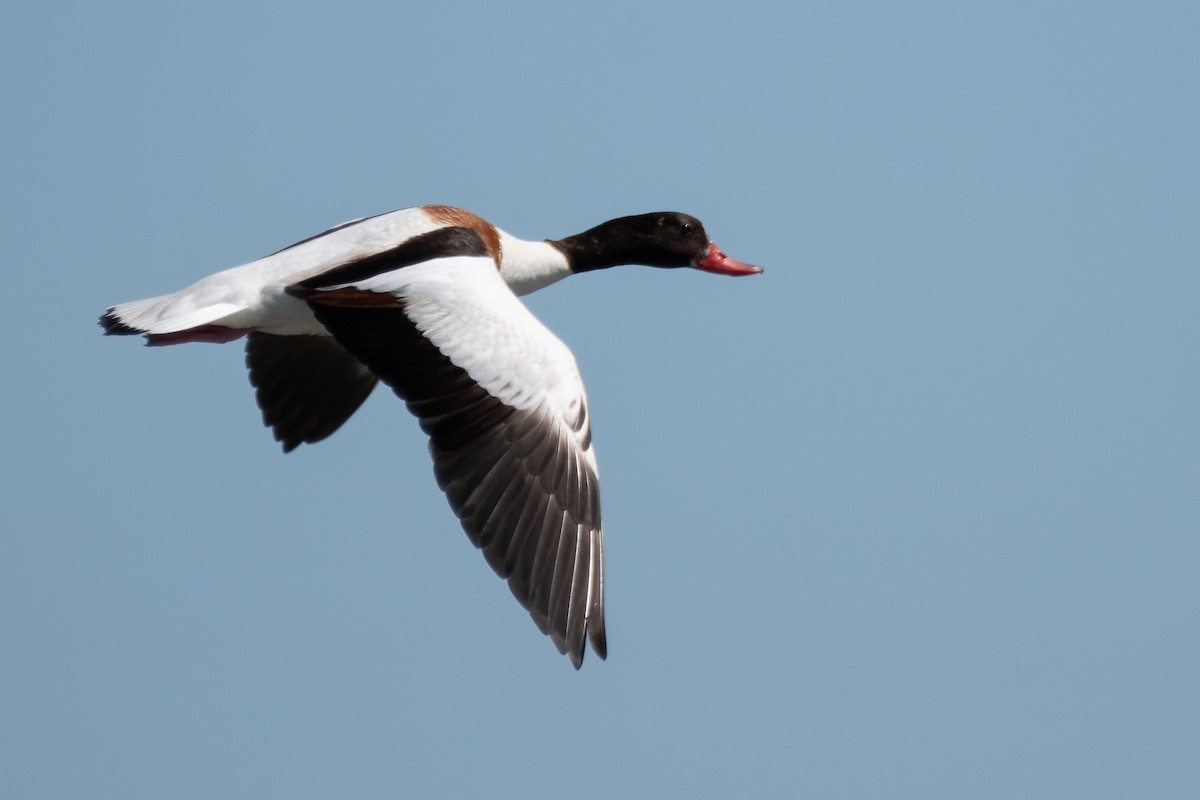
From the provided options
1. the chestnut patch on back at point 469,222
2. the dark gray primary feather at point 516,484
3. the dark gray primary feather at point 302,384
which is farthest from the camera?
the dark gray primary feather at point 302,384

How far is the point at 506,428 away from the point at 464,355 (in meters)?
0.38

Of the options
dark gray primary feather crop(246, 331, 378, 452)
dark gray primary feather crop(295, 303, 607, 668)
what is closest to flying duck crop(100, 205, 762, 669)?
dark gray primary feather crop(295, 303, 607, 668)

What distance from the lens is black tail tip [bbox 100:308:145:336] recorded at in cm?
816

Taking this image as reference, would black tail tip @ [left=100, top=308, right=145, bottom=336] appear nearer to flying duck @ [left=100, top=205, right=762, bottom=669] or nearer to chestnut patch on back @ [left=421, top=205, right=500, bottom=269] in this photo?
A: flying duck @ [left=100, top=205, right=762, bottom=669]

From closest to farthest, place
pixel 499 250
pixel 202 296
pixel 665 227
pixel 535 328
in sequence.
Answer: pixel 535 328
pixel 202 296
pixel 499 250
pixel 665 227

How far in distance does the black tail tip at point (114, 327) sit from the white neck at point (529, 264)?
209 centimetres

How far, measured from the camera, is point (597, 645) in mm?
7141

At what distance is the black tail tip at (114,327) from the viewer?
8.16 metres

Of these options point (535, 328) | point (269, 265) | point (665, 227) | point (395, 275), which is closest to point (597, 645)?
point (535, 328)

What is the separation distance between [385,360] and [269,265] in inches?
51.9

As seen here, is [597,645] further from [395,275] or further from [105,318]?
[105,318]

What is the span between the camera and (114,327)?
822 centimetres

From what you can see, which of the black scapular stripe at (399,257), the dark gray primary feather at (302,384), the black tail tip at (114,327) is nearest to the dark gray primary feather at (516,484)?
the black scapular stripe at (399,257)

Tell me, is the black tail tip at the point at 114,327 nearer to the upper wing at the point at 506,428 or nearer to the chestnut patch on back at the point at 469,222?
the upper wing at the point at 506,428
